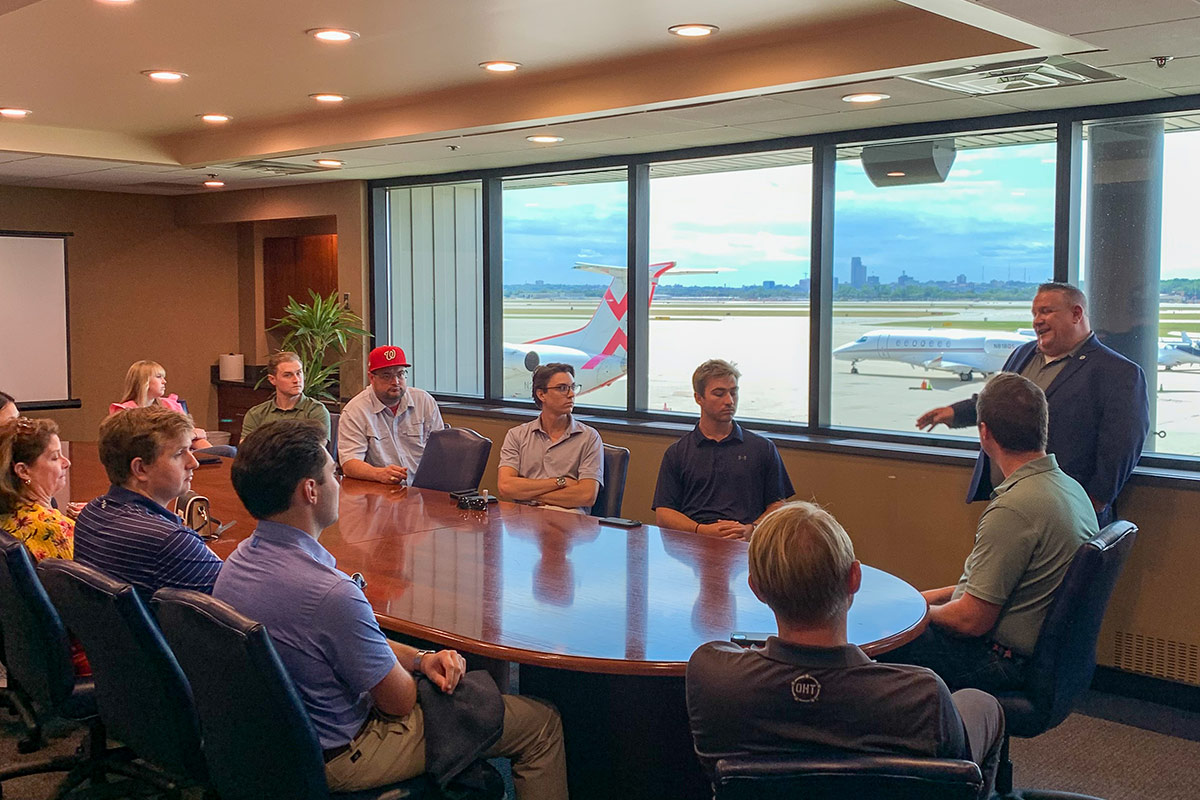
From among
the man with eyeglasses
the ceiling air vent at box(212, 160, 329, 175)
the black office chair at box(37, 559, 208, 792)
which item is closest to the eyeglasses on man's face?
the man with eyeglasses

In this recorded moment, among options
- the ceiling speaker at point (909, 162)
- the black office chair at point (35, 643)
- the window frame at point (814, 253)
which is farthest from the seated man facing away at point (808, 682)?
the ceiling speaker at point (909, 162)

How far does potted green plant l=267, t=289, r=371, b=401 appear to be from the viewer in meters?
8.00

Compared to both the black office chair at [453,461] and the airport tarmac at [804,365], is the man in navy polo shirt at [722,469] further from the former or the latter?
the airport tarmac at [804,365]

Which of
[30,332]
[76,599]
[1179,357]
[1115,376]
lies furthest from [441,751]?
[30,332]

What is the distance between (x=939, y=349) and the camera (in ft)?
17.9

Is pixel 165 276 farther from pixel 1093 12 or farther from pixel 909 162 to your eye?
pixel 1093 12

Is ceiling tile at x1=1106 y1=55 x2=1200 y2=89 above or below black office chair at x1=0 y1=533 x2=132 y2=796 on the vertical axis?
above

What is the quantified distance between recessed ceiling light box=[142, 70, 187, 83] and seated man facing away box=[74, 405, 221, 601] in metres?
2.35

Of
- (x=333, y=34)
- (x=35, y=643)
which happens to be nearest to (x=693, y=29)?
(x=333, y=34)

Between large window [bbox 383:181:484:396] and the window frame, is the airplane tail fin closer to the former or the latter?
the window frame

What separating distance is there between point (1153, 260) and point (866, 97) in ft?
4.67

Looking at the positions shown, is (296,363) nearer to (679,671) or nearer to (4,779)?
(4,779)

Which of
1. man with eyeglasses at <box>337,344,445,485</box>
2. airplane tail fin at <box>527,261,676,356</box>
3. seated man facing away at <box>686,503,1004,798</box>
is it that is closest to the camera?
seated man facing away at <box>686,503,1004,798</box>

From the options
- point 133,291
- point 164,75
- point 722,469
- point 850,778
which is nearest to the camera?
point 850,778
